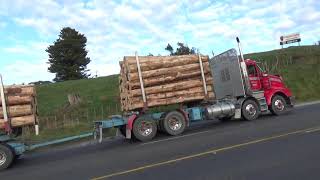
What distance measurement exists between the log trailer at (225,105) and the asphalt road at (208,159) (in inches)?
68.2

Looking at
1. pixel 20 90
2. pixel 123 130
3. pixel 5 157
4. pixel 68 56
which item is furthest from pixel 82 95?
pixel 68 56

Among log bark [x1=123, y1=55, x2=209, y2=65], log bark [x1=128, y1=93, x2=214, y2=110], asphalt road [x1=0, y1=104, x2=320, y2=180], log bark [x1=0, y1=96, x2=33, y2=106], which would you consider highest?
log bark [x1=123, y1=55, x2=209, y2=65]

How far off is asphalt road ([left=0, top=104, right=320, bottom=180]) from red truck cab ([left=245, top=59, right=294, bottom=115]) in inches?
A: 185

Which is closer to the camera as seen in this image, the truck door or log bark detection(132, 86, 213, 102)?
log bark detection(132, 86, 213, 102)

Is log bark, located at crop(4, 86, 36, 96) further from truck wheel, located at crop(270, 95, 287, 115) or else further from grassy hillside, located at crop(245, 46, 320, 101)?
grassy hillside, located at crop(245, 46, 320, 101)

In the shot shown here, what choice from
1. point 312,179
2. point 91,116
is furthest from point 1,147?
point 91,116

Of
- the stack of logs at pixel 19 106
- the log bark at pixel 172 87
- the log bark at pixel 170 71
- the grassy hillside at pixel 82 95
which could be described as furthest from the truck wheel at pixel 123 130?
the grassy hillside at pixel 82 95

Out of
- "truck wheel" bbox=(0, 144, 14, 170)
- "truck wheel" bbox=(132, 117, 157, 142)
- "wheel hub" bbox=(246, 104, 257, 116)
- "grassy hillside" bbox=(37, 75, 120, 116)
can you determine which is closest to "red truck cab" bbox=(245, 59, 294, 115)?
"wheel hub" bbox=(246, 104, 257, 116)

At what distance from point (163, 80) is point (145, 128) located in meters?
2.38

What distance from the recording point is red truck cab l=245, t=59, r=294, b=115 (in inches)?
886

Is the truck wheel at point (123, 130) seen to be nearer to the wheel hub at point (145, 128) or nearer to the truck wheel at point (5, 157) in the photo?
→ the wheel hub at point (145, 128)

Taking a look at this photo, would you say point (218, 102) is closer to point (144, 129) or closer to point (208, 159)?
point (144, 129)

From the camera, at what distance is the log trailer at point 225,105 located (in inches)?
753

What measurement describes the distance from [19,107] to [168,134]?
19.5 feet
